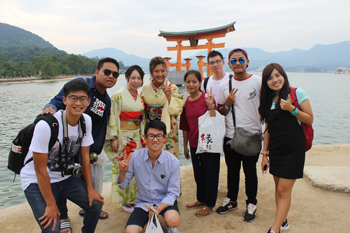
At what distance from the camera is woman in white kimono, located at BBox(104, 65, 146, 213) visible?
108 inches

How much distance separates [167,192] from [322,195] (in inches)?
93.6

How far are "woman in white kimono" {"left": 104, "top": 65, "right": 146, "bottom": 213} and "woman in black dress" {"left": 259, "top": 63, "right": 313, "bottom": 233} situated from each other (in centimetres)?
149

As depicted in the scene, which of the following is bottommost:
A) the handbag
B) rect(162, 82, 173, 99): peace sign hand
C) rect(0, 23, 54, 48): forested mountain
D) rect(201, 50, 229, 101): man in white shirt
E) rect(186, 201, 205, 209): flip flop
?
rect(186, 201, 205, 209): flip flop

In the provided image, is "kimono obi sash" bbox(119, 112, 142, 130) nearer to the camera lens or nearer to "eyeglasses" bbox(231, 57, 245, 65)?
the camera lens

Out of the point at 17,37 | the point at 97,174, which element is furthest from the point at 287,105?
the point at 17,37

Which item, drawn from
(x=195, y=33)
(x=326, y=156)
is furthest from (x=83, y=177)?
(x=195, y=33)

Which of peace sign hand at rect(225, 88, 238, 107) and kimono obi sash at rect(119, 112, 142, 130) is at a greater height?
peace sign hand at rect(225, 88, 238, 107)

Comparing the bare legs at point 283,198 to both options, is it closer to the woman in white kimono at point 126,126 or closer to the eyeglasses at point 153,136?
the eyeglasses at point 153,136

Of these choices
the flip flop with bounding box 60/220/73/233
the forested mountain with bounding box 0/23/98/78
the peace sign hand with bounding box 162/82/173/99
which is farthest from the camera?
the forested mountain with bounding box 0/23/98/78

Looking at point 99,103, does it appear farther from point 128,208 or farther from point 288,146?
point 288,146

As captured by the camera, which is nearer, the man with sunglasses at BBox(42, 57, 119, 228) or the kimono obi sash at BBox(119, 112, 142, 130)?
the man with sunglasses at BBox(42, 57, 119, 228)

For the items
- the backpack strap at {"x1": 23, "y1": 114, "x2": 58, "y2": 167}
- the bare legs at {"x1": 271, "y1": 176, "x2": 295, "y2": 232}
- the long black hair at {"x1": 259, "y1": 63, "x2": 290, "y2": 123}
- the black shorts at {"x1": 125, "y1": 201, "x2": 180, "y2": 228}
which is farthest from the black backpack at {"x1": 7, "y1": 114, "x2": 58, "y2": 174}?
the bare legs at {"x1": 271, "y1": 176, "x2": 295, "y2": 232}

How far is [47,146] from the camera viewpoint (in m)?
1.79

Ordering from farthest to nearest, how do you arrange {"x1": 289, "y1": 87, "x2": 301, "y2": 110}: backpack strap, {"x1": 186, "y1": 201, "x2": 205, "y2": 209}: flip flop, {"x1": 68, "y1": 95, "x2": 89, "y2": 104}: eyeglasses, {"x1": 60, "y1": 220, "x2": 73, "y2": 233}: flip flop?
{"x1": 186, "y1": 201, "x2": 205, "y2": 209}: flip flop < {"x1": 60, "y1": 220, "x2": 73, "y2": 233}: flip flop < {"x1": 289, "y1": 87, "x2": 301, "y2": 110}: backpack strap < {"x1": 68, "y1": 95, "x2": 89, "y2": 104}: eyeglasses
